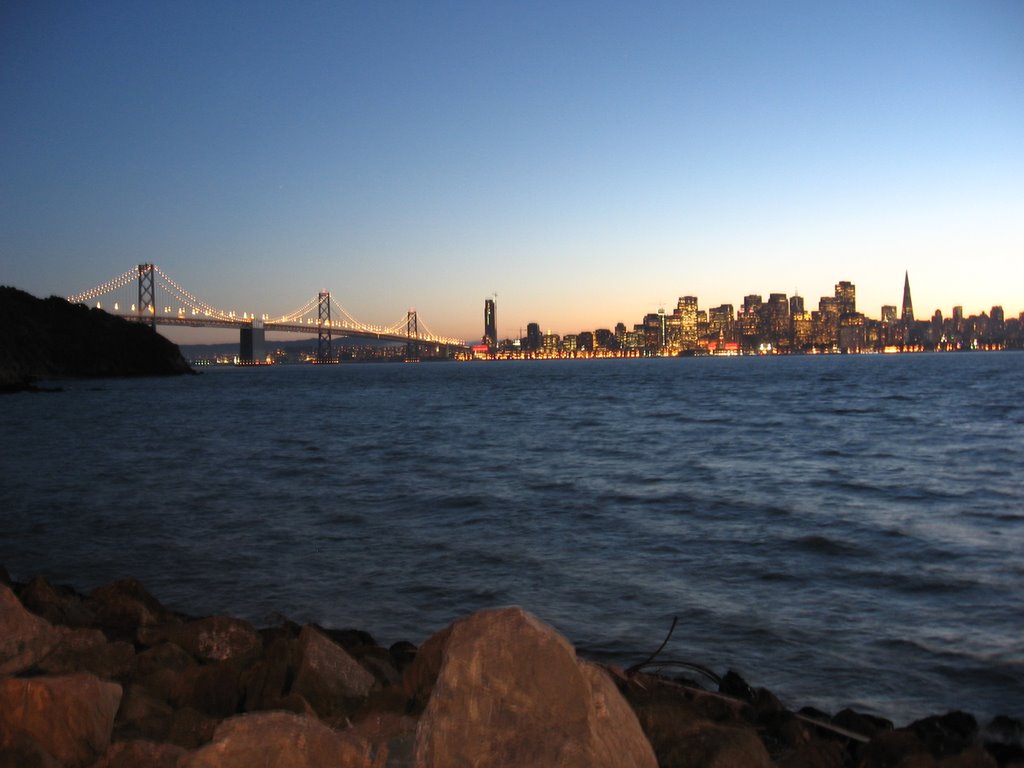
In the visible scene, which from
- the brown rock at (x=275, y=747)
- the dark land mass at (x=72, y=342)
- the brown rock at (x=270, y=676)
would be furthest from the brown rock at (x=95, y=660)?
the dark land mass at (x=72, y=342)

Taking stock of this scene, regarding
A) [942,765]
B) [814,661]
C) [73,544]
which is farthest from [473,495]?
[942,765]

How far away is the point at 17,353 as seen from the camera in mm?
51750

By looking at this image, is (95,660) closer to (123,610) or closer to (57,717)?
(57,717)

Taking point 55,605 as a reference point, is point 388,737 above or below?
above

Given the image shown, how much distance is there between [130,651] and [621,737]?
93.5 inches

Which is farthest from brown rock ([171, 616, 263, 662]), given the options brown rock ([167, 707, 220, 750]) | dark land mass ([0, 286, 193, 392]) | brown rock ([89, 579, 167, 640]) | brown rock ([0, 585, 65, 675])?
dark land mass ([0, 286, 193, 392])

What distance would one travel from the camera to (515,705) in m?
2.06

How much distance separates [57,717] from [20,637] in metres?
1.27

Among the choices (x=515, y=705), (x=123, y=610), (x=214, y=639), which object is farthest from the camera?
(x=123, y=610)

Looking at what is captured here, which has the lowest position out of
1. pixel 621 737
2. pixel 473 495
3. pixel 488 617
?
pixel 473 495

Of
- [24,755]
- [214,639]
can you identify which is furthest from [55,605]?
[24,755]

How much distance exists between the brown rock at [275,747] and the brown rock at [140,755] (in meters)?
0.27

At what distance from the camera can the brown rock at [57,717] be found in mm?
2604

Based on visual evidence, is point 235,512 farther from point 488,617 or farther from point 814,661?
point 488,617
